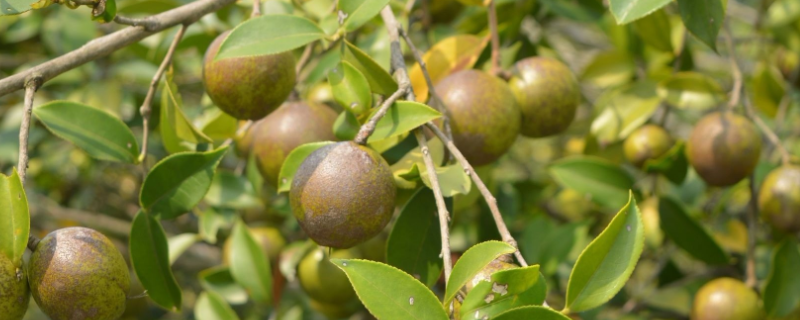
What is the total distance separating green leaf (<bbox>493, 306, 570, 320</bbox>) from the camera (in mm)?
831

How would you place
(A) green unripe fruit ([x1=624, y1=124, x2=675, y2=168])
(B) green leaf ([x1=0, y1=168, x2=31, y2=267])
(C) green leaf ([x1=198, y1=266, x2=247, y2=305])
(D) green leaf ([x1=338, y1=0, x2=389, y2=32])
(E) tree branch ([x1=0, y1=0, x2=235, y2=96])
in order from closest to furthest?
(B) green leaf ([x1=0, y1=168, x2=31, y2=267]) < (E) tree branch ([x1=0, y1=0, x2=235, y2=96]) < (D) green leaf ([x1=338, y1=0, x2=389, y2=32]) < (A) green unripe fruit ([x1=624, y1=124, x2=675, y2=168]) < (C) green leaf ([x1=198, y1=266, x2=247, y2=305])

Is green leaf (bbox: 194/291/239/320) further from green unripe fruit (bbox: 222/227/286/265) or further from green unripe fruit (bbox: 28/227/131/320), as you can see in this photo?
green unripe fruit (bbox: 28/227/131/320)

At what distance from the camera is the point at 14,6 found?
3.32 ft

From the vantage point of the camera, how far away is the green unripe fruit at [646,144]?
1761 millimetres

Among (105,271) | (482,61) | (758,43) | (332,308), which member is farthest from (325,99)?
(758,43)

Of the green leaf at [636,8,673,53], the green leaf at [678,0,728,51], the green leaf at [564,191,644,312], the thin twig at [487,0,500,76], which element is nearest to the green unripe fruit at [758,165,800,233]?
the green leaf at [636,8,673,53]

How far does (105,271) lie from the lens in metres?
0.99

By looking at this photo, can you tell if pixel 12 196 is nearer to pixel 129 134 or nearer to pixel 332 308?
pixel 129 134

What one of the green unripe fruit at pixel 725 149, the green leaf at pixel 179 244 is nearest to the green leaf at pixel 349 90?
the green unripe fruit at pixel 725 149

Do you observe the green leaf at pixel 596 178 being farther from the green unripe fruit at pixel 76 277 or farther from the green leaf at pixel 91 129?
the green unripe fruit at pixel 76 277

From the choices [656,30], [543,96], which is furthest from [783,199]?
[543,96]

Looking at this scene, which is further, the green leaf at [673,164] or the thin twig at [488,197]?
the green leaf at [673,164]

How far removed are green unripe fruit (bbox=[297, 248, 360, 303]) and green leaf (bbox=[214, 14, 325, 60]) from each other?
691mm

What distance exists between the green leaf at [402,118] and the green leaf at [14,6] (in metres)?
0.47
